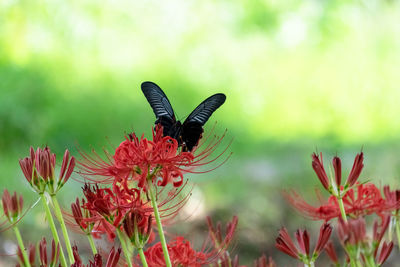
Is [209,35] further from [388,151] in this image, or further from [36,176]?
[36,176]

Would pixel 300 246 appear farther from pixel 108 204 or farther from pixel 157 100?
pixel 157 100

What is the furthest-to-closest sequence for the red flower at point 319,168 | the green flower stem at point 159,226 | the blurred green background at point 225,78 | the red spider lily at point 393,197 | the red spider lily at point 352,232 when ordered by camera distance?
the blurred green background at point 225,78 < the red spider lily at point 393,197 < the red flower at point 319,168 < the green flower stem at point 159,226 < the red spider lily at point 352,232

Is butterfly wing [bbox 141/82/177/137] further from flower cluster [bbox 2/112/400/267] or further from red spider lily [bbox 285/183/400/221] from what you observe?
red spider lily [bbox 285/183/400/221]

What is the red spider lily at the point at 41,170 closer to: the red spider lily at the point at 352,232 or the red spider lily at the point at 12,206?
the red spider lily at the point at 12,206

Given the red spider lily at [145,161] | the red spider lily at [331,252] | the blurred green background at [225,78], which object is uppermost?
the blurred green background at [225,78]

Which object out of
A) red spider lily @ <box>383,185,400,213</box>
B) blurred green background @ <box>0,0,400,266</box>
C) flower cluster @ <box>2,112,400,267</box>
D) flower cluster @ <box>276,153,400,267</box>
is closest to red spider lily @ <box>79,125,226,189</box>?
flower cluster @ <box>2,112,400,267</box>

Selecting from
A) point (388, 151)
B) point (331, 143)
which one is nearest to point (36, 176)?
point (388, 151)

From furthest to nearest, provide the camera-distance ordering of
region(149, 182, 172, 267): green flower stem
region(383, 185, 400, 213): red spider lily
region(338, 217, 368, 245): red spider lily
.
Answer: region(383, 185, 400, 213): red spider lily
region(149, 182, 172, 267): green flower stem
region(338, 217, 368, 245): red spider lily

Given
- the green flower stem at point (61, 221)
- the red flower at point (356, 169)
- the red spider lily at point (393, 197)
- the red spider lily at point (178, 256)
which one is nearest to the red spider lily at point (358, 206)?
the red spider lily at point (393, 197)
